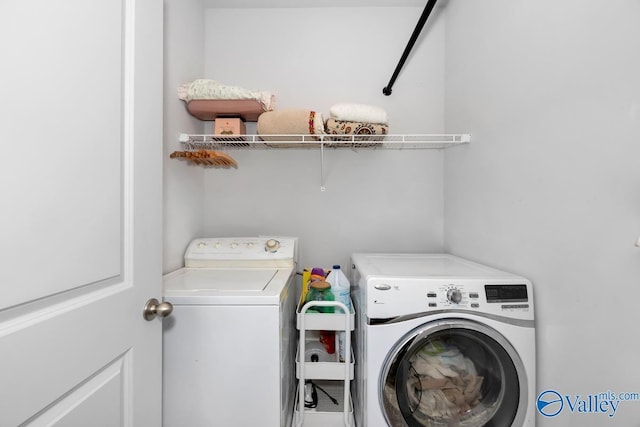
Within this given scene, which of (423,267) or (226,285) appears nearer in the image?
(226,285)

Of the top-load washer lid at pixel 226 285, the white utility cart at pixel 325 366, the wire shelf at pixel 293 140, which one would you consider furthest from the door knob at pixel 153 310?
the wire shelf at pixel 293 140

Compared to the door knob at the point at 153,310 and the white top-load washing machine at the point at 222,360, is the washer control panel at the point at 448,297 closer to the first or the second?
the white top-load washing machine at the point at 222,360

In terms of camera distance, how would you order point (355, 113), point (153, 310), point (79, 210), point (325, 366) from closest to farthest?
point (79, 210) < point (153, 310) < point (325, 366) < point (355, 113)

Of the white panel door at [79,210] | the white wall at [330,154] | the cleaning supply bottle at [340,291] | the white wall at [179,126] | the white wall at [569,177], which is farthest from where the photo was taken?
the white wall at [330,154]

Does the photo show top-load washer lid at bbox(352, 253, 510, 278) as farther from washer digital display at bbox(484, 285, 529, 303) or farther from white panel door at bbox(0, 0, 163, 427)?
white panel door at bbox(0, 0, 163, 427)

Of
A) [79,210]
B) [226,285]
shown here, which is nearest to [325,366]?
[226,285]

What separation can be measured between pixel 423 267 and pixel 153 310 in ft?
3.74

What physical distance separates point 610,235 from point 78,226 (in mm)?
1437

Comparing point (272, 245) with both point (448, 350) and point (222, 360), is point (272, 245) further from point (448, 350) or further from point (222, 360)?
point (448, 350)

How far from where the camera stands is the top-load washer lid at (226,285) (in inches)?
40.3

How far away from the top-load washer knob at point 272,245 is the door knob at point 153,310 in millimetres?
723

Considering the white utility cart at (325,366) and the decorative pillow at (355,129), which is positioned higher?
the decorative pillow at (355,129)

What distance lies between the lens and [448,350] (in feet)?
3.73

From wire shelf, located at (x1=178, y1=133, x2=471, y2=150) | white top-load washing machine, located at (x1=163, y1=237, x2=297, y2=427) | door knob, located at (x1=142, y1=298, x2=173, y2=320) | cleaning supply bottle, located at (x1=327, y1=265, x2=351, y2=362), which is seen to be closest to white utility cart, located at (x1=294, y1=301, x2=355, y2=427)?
cleaning supply bottle, located at (x1=327, y1=265, x2=351, y2=362)
